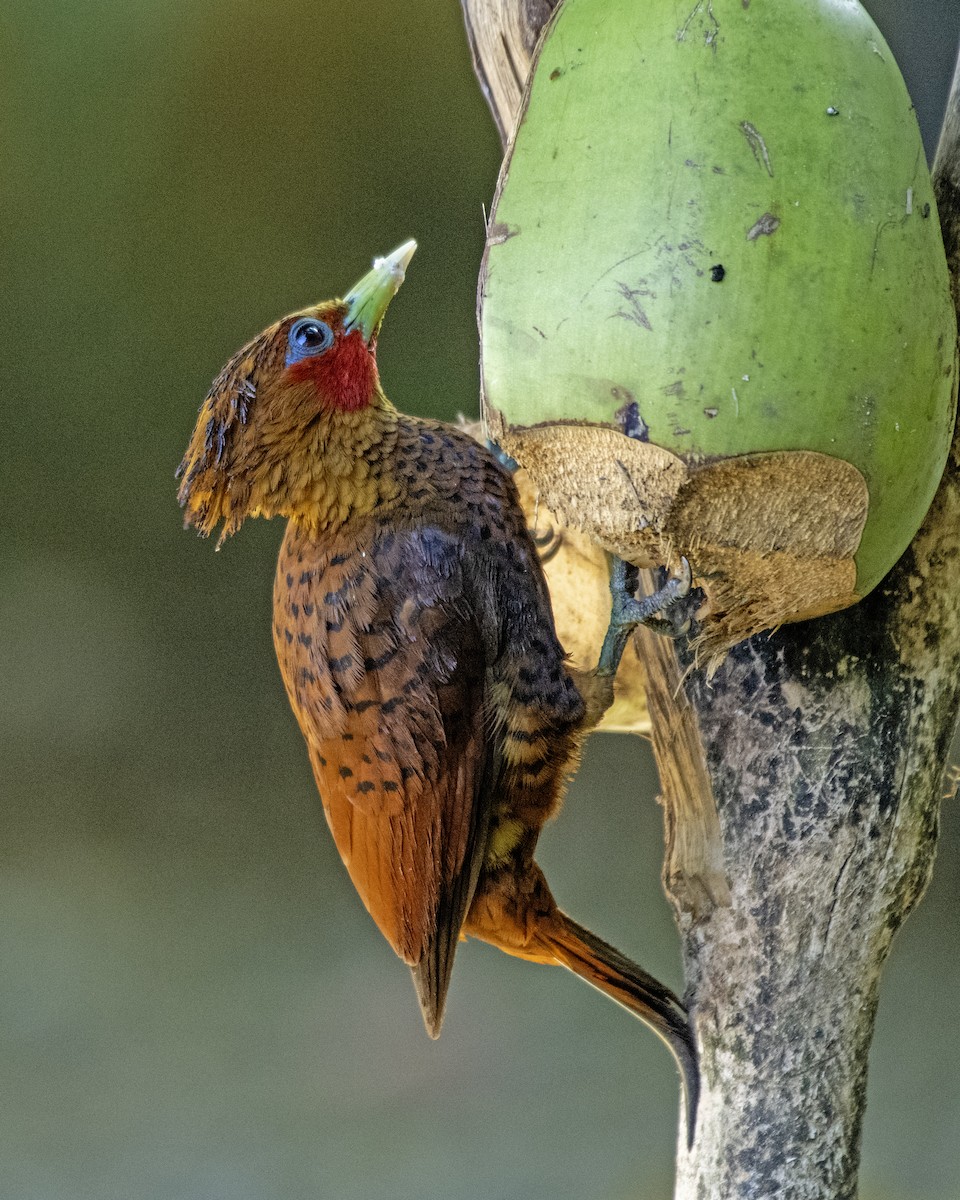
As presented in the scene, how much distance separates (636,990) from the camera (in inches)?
46.4

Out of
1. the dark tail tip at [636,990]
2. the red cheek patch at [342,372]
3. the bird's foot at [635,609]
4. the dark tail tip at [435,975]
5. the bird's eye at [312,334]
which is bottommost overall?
the dark tail tip at [636,990]

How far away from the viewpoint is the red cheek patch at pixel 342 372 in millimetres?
1119

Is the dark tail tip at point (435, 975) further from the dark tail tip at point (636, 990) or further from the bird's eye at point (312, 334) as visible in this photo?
the bird's eye at point (312, 334)

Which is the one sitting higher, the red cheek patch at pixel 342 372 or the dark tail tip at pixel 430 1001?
the red cheek patch at pixel 342 372

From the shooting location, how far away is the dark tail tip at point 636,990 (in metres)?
1.11

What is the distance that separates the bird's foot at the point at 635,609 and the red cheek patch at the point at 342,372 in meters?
0.29

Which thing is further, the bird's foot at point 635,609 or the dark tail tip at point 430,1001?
the dark tail tip at point 430,1001

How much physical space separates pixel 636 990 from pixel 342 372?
65 cm

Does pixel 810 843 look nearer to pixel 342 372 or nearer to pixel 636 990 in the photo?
pixel 636 990

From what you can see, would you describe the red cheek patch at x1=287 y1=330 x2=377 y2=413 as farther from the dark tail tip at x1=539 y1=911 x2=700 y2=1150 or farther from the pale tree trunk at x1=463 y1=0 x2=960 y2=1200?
the dark tail tip at x1=539 y1=911 x2=700 y2=1150

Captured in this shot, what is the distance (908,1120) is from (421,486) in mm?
1949

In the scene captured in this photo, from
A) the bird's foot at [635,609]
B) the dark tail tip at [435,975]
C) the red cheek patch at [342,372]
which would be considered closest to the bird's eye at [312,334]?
the red cheek patch at [342,372]

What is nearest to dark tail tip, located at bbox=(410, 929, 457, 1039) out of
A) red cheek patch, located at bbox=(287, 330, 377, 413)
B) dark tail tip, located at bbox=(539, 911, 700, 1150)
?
dark tail tip, located at bbox=(539, 911, 700, 1150)

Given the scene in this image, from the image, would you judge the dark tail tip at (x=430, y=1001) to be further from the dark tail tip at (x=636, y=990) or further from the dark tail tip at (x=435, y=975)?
the dark tail tip at (x=636, y=990)
